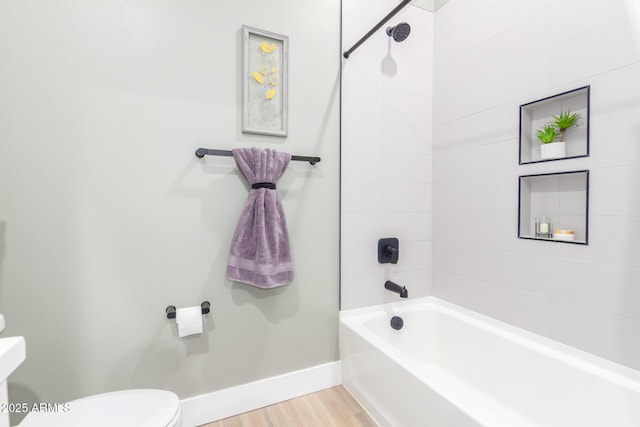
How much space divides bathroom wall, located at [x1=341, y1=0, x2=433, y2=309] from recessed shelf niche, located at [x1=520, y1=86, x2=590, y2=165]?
62 cm

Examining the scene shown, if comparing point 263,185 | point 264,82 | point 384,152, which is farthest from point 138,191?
point 384,152

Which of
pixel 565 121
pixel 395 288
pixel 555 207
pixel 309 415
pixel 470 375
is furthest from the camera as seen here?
pixel 395 288

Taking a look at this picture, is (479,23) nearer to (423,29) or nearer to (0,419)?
(423,29)

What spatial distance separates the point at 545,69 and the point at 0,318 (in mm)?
2510

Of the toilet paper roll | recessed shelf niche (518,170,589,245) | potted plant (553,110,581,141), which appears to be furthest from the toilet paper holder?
potted plant (553,110,581,141)

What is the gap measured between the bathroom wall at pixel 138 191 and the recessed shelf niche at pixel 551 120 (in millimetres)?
1110

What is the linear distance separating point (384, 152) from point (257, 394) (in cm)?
163

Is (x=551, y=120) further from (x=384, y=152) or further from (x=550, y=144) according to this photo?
(x=384, y=152)

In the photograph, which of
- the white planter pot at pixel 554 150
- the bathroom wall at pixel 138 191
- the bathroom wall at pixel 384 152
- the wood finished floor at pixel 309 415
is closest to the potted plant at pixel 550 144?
the white planter pot at pixel 554 150

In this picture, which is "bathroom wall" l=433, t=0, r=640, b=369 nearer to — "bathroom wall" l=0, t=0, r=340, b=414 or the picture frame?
"bathroom wall" l=0, t=0, r=340, b=414

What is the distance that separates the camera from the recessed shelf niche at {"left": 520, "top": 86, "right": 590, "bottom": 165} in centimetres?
128

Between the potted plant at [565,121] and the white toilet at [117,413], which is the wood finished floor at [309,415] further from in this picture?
the potted plant at [565,121]

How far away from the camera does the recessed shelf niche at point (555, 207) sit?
1.30 metres

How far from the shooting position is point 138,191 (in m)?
1.31
